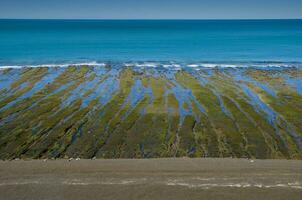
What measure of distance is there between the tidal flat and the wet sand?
64.7 inches

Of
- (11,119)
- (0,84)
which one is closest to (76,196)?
(11,119)

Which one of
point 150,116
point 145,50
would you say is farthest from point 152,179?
point 145,50

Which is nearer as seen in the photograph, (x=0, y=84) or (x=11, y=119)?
(x=11, y=119)

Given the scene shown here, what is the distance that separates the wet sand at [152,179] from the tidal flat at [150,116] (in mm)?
1644

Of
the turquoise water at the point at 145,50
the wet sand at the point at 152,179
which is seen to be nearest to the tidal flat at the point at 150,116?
the wet sand at the point at 152,179

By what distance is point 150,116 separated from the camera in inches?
879

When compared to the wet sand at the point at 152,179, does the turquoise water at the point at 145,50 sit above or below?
above

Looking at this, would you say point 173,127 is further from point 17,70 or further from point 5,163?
point 17,70

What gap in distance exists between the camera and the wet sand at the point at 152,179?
12.1 meters

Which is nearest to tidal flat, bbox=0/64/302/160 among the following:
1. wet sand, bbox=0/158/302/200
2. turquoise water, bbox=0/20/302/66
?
wet sand, bbox=0/158/302/200

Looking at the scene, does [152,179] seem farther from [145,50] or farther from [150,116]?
[145,50]

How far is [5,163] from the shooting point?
14961 millimetres

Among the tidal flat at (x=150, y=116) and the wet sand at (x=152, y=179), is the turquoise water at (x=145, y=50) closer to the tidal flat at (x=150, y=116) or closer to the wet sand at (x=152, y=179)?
the tidal flat at (x=150, y=116)

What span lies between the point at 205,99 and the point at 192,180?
14549 millimetres
